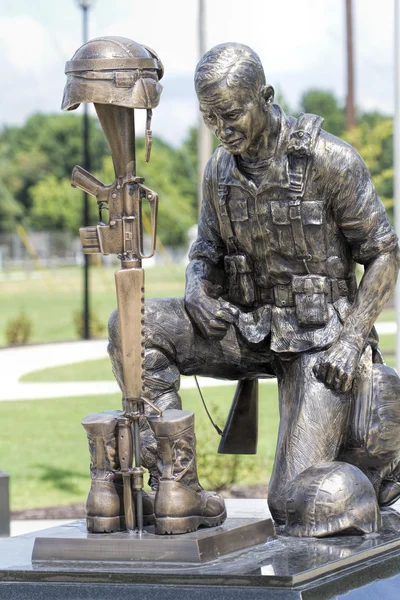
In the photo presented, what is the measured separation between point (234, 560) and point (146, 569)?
31 centimetres

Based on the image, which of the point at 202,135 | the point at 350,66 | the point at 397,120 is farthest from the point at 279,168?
the point at 350,66

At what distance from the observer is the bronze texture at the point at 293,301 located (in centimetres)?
490

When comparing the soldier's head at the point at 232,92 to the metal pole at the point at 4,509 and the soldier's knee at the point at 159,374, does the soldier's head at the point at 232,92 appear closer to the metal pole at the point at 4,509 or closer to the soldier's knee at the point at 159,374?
the soldier's knee at the point at 159,374

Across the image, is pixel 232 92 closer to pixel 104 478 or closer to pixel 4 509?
pixel 104 478

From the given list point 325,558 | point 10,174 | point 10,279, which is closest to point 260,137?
point 325,558

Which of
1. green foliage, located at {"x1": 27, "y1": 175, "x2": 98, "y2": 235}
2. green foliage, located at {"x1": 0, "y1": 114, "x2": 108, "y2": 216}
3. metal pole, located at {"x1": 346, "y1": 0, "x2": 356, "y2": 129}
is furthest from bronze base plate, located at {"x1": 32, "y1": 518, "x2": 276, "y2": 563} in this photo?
green foliage, located at {"x1": 0, "y1": 114, "x2": 108, "y2": 216}

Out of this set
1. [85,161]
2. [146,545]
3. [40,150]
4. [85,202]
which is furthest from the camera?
[40,150]

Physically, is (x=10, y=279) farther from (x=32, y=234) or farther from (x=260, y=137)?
(x=260, y=137)

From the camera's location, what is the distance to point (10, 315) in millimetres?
33188

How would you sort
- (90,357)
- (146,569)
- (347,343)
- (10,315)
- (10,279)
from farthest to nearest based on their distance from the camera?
(10,279) → (10,315) → (90,357) → (347,343) → (146,569)

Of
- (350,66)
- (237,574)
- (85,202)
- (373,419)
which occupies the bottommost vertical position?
(237,574)

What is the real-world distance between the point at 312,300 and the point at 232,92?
0.89 m

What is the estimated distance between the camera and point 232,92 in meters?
4.71

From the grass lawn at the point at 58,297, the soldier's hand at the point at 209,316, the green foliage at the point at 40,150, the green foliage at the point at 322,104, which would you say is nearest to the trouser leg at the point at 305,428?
the soldier's hand at the point at 209,316
